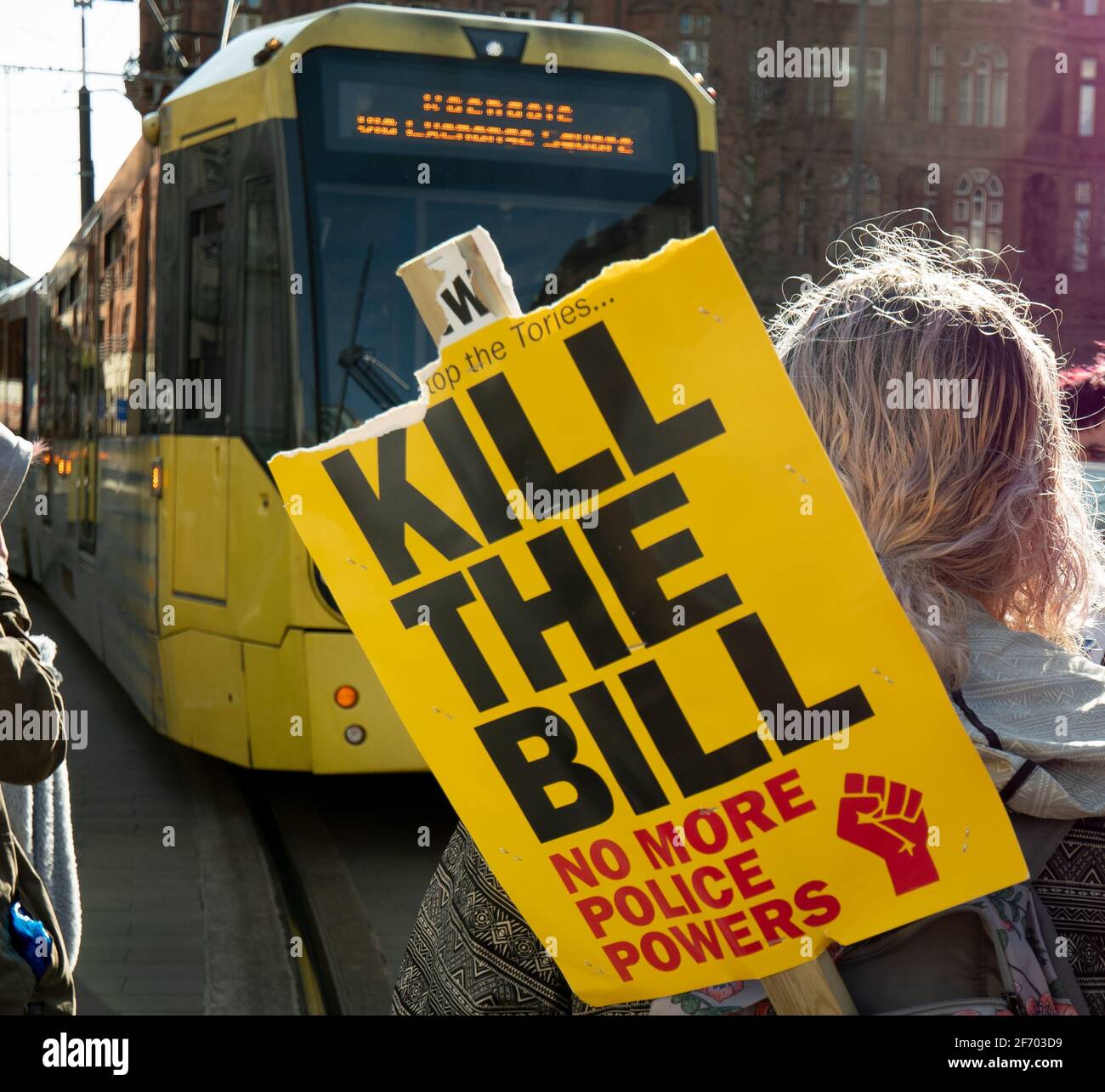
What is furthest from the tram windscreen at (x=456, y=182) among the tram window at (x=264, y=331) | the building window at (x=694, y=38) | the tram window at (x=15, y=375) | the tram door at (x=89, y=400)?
the building window at (x=694, y=38)

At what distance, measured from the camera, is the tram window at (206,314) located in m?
6.42

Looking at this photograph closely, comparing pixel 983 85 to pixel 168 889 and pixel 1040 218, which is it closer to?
pixel 1040 218

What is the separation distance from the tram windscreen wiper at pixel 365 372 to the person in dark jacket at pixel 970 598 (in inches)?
178

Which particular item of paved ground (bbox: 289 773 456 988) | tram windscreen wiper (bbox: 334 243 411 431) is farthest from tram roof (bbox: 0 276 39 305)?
tram windscreen wiper (bbox: 334 243 411 431)

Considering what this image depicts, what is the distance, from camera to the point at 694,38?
47625mm

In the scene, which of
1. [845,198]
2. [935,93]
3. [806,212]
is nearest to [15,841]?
[806,212]

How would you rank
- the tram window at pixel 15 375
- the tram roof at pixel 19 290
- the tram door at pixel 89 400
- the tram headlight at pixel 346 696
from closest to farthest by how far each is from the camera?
the tram headlight at pixel 346 696 < the tram door at pixel 89 400 < the tram roof at pixel 19 290 < the tram window at pixel 15 375

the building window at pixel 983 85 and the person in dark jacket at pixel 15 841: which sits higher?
the building window at pixel 983 85

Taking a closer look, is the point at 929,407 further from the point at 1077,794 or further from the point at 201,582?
the point at 201,582

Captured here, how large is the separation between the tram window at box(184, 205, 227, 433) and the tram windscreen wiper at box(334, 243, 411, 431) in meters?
0.62

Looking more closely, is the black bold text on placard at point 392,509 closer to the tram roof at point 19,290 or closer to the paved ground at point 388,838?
the paved ground at point 388,838

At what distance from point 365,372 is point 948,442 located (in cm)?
472

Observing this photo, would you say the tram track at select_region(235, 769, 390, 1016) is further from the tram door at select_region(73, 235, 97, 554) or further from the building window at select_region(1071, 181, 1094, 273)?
the building window at select_region(1071, 181, 1094, 273)
